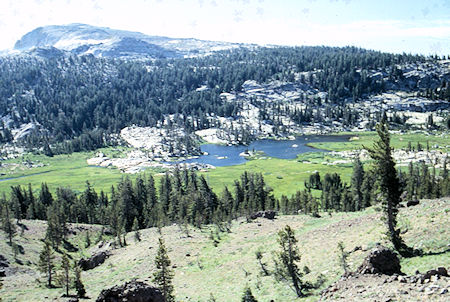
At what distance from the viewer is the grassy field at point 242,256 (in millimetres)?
35969

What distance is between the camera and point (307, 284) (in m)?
35.3

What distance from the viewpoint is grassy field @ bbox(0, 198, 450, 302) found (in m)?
36.0

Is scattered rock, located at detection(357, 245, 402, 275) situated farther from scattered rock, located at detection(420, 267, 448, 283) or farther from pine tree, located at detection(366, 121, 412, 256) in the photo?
pine tree, located at detection(366, 121, 412, 256)

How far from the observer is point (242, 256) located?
5622 cm

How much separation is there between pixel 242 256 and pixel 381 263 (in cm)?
3198

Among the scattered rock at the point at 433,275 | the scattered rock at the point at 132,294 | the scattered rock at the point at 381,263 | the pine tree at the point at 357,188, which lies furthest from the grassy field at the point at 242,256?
the pine tree at the point at 357,188

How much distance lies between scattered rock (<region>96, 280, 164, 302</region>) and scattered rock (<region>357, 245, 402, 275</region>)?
Result: 18040mm

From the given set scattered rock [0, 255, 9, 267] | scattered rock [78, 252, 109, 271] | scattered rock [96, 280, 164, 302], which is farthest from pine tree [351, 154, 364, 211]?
scattered rock [0, 255, 9, 267]

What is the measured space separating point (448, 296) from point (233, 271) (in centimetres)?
3477

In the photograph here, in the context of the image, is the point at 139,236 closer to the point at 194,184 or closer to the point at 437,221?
the point at 194,184

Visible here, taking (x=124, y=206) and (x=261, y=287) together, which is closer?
(x=261, y=287)

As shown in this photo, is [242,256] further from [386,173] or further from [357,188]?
[357,188]

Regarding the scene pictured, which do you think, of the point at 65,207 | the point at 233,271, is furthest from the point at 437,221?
the point at 65,207

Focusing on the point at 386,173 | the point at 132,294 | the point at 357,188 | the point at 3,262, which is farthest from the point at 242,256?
the point at 357,188
